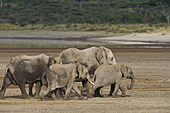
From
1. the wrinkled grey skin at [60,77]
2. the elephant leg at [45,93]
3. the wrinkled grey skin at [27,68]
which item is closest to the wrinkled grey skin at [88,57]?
the wrinkled grey skin at [27,68]

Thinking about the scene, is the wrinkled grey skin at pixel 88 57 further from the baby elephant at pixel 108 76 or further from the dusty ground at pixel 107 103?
the dusty ground at pixel 107 103

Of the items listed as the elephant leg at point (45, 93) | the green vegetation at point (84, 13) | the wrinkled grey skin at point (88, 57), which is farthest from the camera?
the green vegetation at point (84, 13)

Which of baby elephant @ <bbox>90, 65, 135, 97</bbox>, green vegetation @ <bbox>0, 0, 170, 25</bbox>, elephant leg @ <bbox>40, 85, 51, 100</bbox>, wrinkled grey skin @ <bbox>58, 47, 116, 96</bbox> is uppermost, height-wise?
wrinkled grey skin @ <bbox>58, 47, 116, 96</bbox>

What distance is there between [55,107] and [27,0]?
5977 inches

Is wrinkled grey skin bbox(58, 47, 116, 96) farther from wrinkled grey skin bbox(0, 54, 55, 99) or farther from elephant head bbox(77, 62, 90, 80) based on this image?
wrinkled grey skin bbox(0, 54, 55, 99)

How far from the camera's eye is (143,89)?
17922 mm

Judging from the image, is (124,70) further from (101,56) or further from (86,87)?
(86,87)

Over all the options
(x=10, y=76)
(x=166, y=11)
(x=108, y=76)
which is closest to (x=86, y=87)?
(x=108, y=76)

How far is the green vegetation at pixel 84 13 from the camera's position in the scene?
122688mm

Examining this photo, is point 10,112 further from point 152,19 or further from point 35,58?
point 152,19

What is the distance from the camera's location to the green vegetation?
12269 centimetres

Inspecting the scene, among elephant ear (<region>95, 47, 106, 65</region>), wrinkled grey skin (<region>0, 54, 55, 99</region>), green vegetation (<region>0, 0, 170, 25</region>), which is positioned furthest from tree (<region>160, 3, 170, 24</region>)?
wrinkled grey skin (<region>0, 54, 55, 99</region>)

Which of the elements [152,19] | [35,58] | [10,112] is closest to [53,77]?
[35,58]

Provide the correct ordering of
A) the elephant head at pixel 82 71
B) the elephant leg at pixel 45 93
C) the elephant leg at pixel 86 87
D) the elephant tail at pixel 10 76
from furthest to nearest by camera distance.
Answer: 1. the elephant leg at pixel 86 87
2. the elephant tail at pixel 10 76
3. the elephant head at pixel 82 71
4. the elephant leg at pixel 45 93
